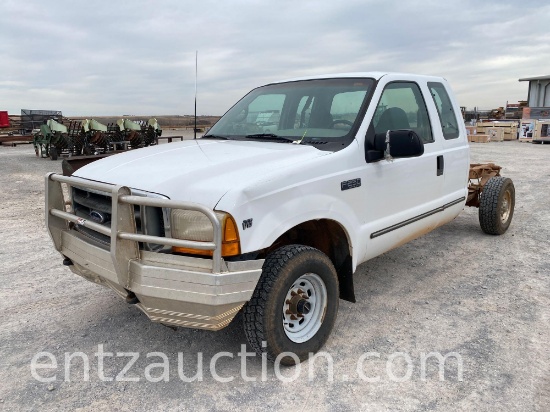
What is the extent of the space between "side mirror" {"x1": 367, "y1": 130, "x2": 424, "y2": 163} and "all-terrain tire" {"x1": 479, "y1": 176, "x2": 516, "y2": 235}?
117 inches

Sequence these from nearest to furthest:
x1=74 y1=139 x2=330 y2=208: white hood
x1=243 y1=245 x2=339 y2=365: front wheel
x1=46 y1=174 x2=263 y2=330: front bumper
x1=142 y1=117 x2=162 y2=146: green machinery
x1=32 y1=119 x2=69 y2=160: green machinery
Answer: x1=46 y1=174 x2=263 y2=330: front bumper < x1=74 y1=139 x2=330 y2=208: white hood < x1=243 y1=245 x2=339 y2=365: front wheel < x1=32 y1=119 x2=69 y2=160: green machinery < x1=142 y1=117 x2=162 y2=146: green machinery

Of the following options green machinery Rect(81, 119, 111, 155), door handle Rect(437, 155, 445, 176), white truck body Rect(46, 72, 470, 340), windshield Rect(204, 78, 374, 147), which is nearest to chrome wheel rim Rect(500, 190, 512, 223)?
door handle Rect(437, 155, 445, 176)

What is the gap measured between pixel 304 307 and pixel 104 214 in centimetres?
144

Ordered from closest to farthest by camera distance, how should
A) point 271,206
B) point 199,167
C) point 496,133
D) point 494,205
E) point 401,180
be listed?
point 271,206, point 199,167, point 401,180, point 494,205, point 496,133

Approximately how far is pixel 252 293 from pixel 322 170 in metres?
0.96

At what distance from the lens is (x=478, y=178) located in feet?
20.5

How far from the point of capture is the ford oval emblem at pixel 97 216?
2.87 metres

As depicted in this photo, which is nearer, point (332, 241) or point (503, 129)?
point (332, 241)

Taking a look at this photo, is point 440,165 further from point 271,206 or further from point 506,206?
point 506,206

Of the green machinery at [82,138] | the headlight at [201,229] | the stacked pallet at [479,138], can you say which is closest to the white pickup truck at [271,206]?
the headlight at [201,229]

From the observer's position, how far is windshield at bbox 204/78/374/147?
11.4ft

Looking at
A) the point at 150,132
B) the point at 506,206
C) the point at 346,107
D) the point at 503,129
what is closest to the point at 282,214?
the point at 346,107

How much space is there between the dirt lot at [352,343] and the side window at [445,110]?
144 cm

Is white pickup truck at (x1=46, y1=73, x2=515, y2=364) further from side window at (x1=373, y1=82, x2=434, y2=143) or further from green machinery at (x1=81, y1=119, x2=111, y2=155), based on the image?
green machinery at (x1=81, y1=119, x2=111, y2=155)
